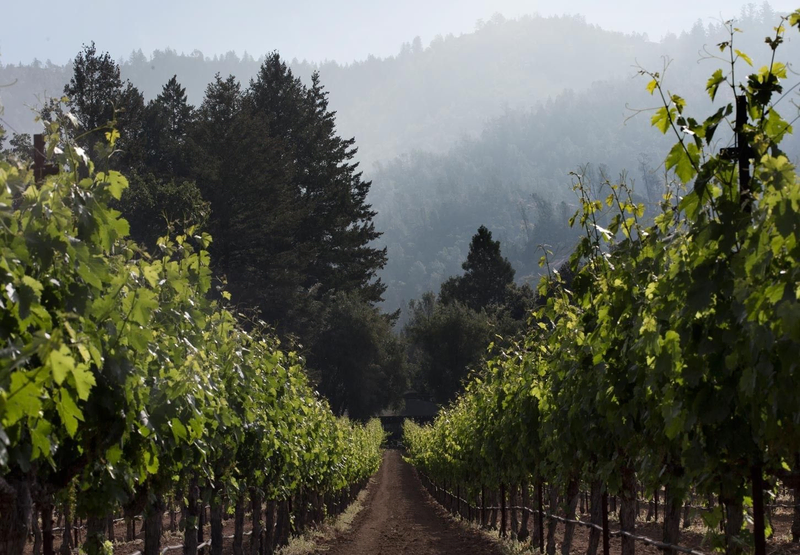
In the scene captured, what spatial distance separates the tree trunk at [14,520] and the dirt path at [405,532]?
1294 centimetres

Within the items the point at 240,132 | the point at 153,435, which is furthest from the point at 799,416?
the point at 240,132

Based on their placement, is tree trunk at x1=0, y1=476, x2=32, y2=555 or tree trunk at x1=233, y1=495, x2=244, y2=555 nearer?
tree trunk at x1=0, y1=476, x2=32, y2=555

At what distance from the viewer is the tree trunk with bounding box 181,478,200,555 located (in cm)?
1001

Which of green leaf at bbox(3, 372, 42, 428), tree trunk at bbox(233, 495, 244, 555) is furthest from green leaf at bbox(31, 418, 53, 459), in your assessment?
tree trunk at bbox(233, 495, 244, 555)

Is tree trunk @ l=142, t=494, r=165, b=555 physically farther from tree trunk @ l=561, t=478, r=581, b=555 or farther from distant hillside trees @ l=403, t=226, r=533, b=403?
distant hillside trees @ l=403, t=226, r=533, b=403

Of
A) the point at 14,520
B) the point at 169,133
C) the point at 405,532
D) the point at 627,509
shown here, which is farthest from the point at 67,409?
the point at 169,133

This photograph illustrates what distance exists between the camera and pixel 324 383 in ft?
221

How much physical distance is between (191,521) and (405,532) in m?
14.1

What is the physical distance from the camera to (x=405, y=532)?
2322 centimetres

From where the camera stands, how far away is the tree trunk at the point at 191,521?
394 inches

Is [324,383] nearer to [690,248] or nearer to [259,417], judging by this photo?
[259,417]

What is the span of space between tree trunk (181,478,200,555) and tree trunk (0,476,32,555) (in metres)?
5.22

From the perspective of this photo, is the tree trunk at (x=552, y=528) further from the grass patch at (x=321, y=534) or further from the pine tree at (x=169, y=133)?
the pine tree at (x=169, y=133)

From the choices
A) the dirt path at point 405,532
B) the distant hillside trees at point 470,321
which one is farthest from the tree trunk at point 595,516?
the distant hillside trees at point 470,321
